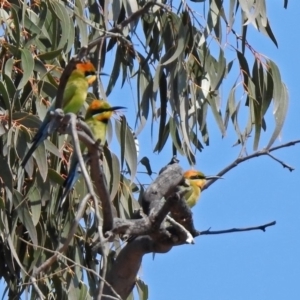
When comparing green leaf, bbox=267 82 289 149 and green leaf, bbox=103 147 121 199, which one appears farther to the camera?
green leaf, bbox=267 82 289 149

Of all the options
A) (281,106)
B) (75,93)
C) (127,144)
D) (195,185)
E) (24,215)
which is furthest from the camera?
(281,106)

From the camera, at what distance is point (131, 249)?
2.15 m

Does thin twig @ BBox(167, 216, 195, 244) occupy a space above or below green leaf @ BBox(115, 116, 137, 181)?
above

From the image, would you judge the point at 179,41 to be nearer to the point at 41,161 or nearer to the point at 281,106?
the point at 281,106

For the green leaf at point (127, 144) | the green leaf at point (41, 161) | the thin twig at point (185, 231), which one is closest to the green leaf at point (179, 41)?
the green leaf at point (127, 144)

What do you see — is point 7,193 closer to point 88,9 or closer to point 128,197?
point 128,197

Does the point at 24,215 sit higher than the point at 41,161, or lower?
lower

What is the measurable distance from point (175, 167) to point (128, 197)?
3.42 ft

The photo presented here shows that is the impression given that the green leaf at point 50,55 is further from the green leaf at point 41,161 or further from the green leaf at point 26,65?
the green leaf at point 41,161

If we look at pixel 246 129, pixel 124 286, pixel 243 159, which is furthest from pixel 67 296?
pixel 243 159

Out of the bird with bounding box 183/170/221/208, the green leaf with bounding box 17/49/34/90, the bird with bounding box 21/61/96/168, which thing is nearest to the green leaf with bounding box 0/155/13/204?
the bird with bounding box 21/61/96/168

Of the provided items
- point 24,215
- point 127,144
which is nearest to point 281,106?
point 127,144

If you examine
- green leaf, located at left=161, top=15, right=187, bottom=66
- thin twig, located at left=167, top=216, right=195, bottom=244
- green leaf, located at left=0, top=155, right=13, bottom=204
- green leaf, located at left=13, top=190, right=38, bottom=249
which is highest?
green leaf, located at left=161, top=15, right=187, bottom=66

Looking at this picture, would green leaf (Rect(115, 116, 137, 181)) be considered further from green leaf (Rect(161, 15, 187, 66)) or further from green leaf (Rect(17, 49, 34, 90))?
green leaf (Rect(17, 49, 34, 90))
